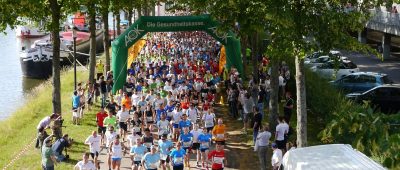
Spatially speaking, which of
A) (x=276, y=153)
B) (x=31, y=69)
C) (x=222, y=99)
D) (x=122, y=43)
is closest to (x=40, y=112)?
(x=122, y=43)

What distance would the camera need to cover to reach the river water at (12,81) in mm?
36031

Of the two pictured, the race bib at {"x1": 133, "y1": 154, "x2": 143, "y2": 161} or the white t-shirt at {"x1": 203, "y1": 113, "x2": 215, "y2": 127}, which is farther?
the white t-shirt at {"x1": 203, "y1": 113, "x2": 215, "y2": 127}

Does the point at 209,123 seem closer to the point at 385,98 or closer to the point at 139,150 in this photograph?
the point at 139,150

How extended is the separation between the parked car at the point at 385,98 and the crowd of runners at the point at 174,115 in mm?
3488

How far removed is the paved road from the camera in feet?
115

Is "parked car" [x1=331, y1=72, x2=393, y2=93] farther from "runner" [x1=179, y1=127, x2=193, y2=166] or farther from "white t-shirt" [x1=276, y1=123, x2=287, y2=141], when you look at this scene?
"runner" [x1=179, y1=127, x2=193, y2=166]

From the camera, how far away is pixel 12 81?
152ft

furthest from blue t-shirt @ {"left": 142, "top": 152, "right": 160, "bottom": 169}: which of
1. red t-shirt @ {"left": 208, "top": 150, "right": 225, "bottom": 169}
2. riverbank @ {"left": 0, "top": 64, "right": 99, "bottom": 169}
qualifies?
riverbank @ {"left": 0, "top": 64, "right": 99, "bottom": 169}

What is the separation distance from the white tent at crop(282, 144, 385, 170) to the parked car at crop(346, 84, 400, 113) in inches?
505

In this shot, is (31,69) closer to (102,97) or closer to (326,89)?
(102,97)

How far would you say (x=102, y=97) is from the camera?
25.7 m

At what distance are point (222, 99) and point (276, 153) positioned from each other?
12.0 m

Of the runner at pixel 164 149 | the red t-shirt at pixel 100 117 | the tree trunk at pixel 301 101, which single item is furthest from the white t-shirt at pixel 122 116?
the tree trunk at pixel 301 101

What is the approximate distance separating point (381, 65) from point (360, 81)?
12.3 m
